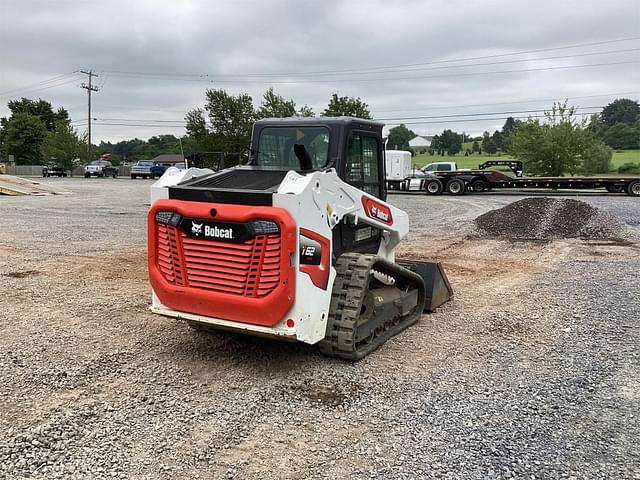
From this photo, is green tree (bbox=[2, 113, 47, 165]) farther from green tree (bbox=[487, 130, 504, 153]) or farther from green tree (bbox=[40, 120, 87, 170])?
green tree (bbox=[487, 130, 504, 153])

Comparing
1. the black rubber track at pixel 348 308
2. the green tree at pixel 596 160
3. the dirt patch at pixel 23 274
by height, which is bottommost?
the dirt patch at pixel 23 274

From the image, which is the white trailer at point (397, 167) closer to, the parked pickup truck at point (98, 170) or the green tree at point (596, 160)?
the green tree at point (596, 160)

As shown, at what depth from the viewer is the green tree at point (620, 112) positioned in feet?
325

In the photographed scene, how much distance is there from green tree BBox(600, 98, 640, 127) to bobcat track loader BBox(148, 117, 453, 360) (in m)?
106

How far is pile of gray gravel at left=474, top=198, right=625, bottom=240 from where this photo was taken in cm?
1561

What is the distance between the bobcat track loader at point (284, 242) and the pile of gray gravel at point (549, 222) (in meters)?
10.3

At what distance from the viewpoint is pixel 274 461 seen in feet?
12.8

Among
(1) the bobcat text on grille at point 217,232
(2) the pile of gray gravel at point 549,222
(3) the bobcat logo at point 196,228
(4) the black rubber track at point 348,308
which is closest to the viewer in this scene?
(1) the bobcat text on grille at point 217,232

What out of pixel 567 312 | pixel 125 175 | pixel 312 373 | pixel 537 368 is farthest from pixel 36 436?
pixel 125 175

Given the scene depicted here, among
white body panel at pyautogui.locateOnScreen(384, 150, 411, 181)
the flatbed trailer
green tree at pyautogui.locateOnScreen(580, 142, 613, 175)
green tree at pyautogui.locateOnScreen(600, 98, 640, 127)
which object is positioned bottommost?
the flatbed trailer

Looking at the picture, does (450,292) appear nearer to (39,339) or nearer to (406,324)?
(406,324)

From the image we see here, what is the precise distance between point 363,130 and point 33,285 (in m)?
5.79

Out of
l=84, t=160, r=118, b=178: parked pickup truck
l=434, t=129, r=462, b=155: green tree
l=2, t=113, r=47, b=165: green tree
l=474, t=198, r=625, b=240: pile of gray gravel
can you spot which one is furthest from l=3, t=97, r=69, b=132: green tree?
l=474, t=198, r=625, b=240: pile of gray gravel

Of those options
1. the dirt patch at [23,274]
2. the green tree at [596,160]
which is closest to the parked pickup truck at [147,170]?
the green tree at [596,160]
